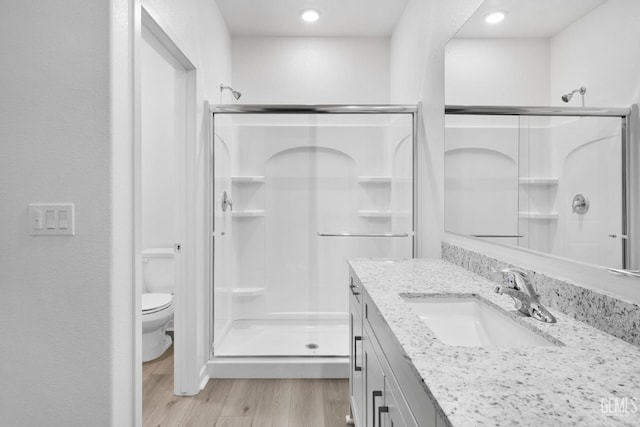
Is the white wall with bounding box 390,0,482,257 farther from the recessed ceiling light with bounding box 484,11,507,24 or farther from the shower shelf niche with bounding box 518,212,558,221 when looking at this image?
the shower shelf niche with bounding box 518,212,558,221

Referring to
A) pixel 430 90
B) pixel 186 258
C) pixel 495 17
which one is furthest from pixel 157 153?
pixel 495 17

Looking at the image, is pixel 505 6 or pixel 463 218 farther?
pixel 463 218

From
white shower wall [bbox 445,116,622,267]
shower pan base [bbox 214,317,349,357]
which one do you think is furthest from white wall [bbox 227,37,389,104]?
shower pan base [bbox 214,317,349,357]

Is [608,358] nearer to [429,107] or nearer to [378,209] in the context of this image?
[429,107]

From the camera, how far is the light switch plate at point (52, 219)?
4.23 feet

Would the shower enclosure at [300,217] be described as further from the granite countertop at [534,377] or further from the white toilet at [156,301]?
the granite countertop at [534,377]

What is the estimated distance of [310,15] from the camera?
10.1 ft

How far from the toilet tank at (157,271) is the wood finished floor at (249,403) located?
0.78 m

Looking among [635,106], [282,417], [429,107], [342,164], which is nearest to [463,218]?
[429,107]

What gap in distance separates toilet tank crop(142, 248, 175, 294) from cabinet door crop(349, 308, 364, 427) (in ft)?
6.32

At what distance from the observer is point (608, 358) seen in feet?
2.53

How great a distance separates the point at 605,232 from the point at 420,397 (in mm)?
698

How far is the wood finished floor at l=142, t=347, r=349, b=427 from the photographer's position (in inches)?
78.5

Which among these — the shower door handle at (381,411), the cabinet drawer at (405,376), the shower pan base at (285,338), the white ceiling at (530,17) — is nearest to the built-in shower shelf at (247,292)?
the shower pan base at (285,338)
